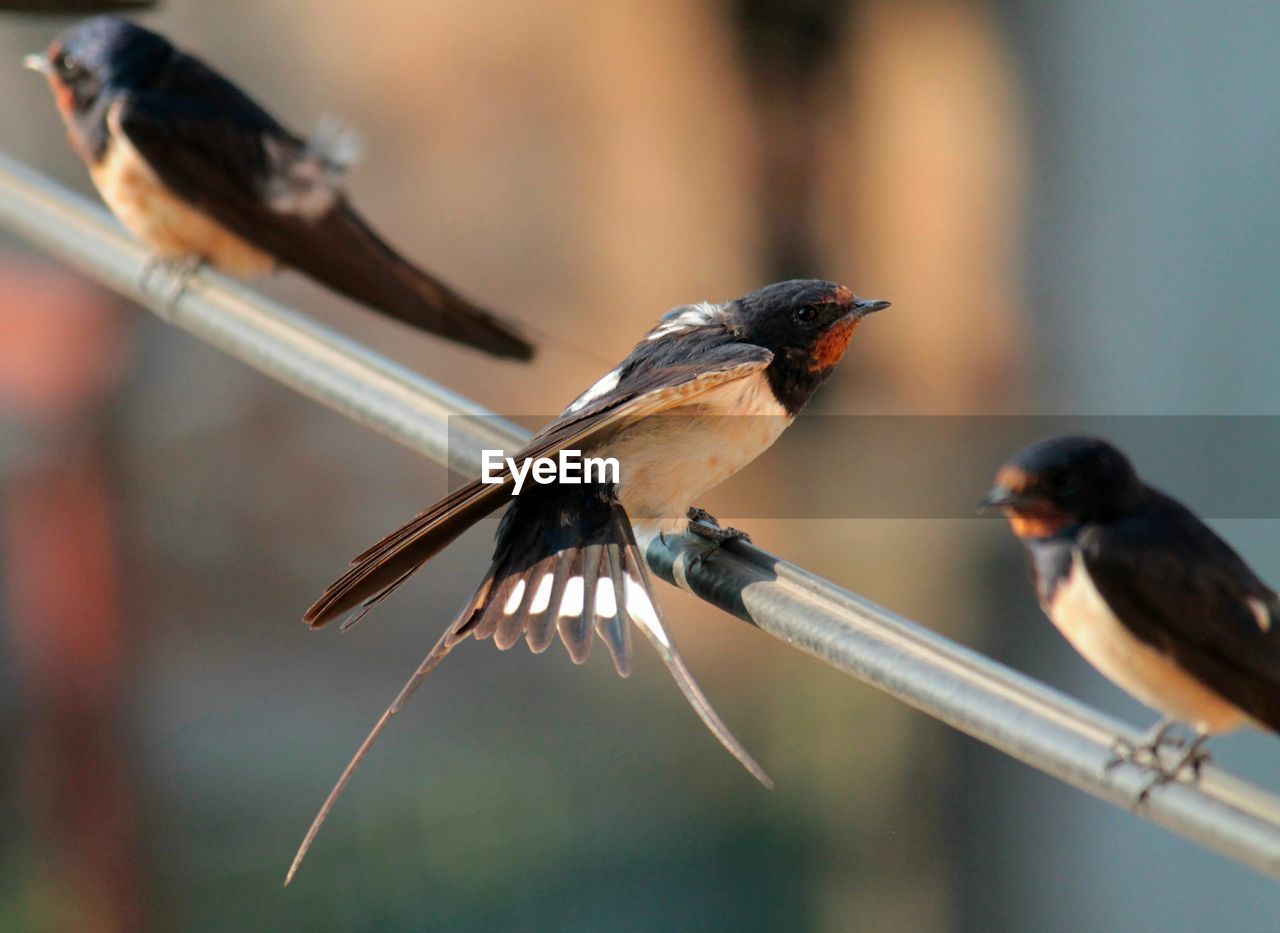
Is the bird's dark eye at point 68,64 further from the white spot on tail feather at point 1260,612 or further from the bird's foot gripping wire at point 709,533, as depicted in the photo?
the white spot on tail feather at point 1260,612

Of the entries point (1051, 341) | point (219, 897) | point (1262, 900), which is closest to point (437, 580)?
point (219, 897)

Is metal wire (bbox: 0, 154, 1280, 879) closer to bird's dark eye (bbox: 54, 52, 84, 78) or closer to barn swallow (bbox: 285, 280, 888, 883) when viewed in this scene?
barn swallow (bbox: 285, 280, 888, 883)

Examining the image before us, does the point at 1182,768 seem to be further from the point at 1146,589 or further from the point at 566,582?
the point at 566,582

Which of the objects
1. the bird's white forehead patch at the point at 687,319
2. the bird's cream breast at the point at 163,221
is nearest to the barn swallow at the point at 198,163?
the bird's cream breast at the point at 163,221

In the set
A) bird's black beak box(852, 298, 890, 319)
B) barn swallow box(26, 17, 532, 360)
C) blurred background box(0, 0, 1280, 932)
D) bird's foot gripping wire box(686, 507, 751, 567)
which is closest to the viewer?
bird's foot gripping wire box(686, 507, 751, 567)

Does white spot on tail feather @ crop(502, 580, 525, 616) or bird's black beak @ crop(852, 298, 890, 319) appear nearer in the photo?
white spot on tail feather @ crop(502, 580, 525, 616)

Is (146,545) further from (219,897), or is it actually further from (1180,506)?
(1180,506)

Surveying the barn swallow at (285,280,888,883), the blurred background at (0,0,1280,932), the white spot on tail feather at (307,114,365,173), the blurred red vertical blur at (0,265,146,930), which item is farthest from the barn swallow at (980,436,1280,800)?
the blurred background at (0,0,1280,932)

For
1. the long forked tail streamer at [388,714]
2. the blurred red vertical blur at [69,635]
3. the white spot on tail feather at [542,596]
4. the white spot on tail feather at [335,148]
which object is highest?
the white spot on tail feather at [335,148]
